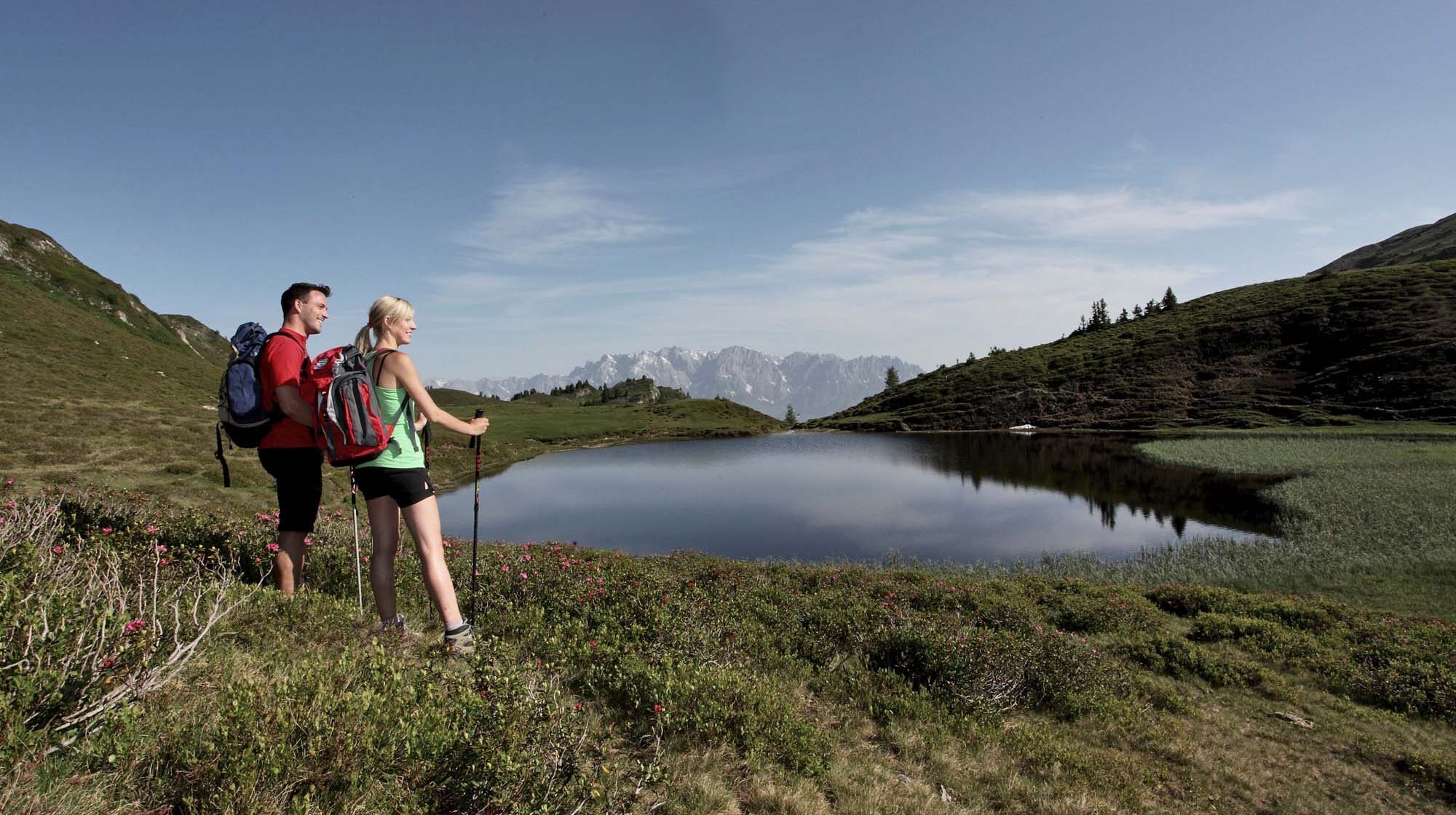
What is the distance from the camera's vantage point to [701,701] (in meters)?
5.59

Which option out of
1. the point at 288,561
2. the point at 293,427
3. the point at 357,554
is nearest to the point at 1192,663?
the point at 357,554

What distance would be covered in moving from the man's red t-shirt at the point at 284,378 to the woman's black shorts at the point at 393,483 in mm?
948

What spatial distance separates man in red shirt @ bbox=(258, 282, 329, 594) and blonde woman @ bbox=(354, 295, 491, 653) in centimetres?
78

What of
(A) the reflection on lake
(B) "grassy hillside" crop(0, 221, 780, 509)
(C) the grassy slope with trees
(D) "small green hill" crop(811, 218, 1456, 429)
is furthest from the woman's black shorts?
(D) "small green hill" crop(811, 218, 1456, 429)

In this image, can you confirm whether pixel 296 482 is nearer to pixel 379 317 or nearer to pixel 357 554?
pixel 357 554

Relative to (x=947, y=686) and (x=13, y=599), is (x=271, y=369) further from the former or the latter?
(x=947, y=686)

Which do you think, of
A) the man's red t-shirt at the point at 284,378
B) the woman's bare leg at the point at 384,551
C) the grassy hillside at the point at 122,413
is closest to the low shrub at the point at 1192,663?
the woman's bare leg at the point at 384,551

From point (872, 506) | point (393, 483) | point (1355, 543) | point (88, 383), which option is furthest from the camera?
point (88, 383)

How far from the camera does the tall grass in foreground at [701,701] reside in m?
3.23

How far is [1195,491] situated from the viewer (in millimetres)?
35594

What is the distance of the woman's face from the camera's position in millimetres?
5785

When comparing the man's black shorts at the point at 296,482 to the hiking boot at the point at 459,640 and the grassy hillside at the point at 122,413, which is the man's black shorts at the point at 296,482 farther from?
the grassy hillside at the point at 122,413

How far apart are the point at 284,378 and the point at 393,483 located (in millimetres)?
1654

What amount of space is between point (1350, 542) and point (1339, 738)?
20534mm
